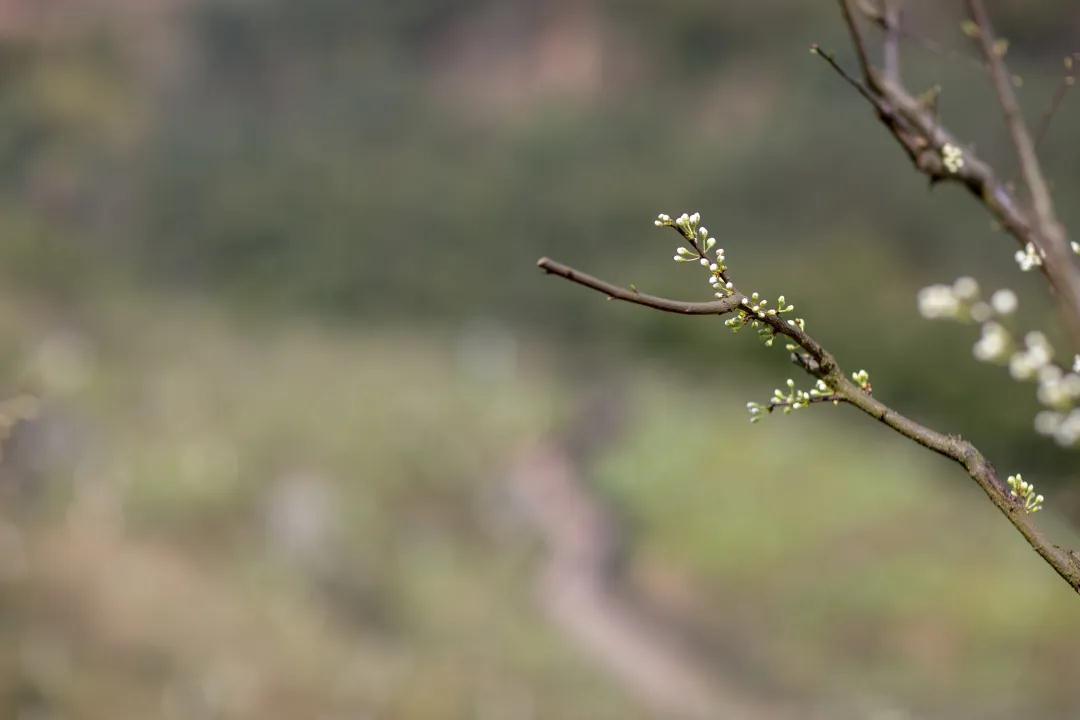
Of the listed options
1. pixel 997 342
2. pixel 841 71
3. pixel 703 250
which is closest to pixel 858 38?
pixel 841 71

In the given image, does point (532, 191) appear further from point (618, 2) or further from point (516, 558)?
point (516, 558)

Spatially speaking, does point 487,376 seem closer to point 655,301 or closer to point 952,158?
point 952,158

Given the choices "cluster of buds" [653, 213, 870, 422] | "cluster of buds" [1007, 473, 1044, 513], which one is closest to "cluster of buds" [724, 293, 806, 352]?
"cluster of buds" [653, 213, 870, 422]

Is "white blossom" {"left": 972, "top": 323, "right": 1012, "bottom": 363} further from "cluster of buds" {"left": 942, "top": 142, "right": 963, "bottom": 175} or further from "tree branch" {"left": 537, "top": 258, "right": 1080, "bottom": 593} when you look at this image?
"tree branch" {"left": 537, "top": 258, "right": 1080, "bottom": 593}

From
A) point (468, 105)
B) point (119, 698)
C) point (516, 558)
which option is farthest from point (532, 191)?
point (119, 698)

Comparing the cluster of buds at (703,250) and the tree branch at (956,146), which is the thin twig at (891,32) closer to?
the tree branch at (956,146)

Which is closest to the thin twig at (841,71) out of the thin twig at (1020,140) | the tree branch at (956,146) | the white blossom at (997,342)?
the tree branch at (956,146)
